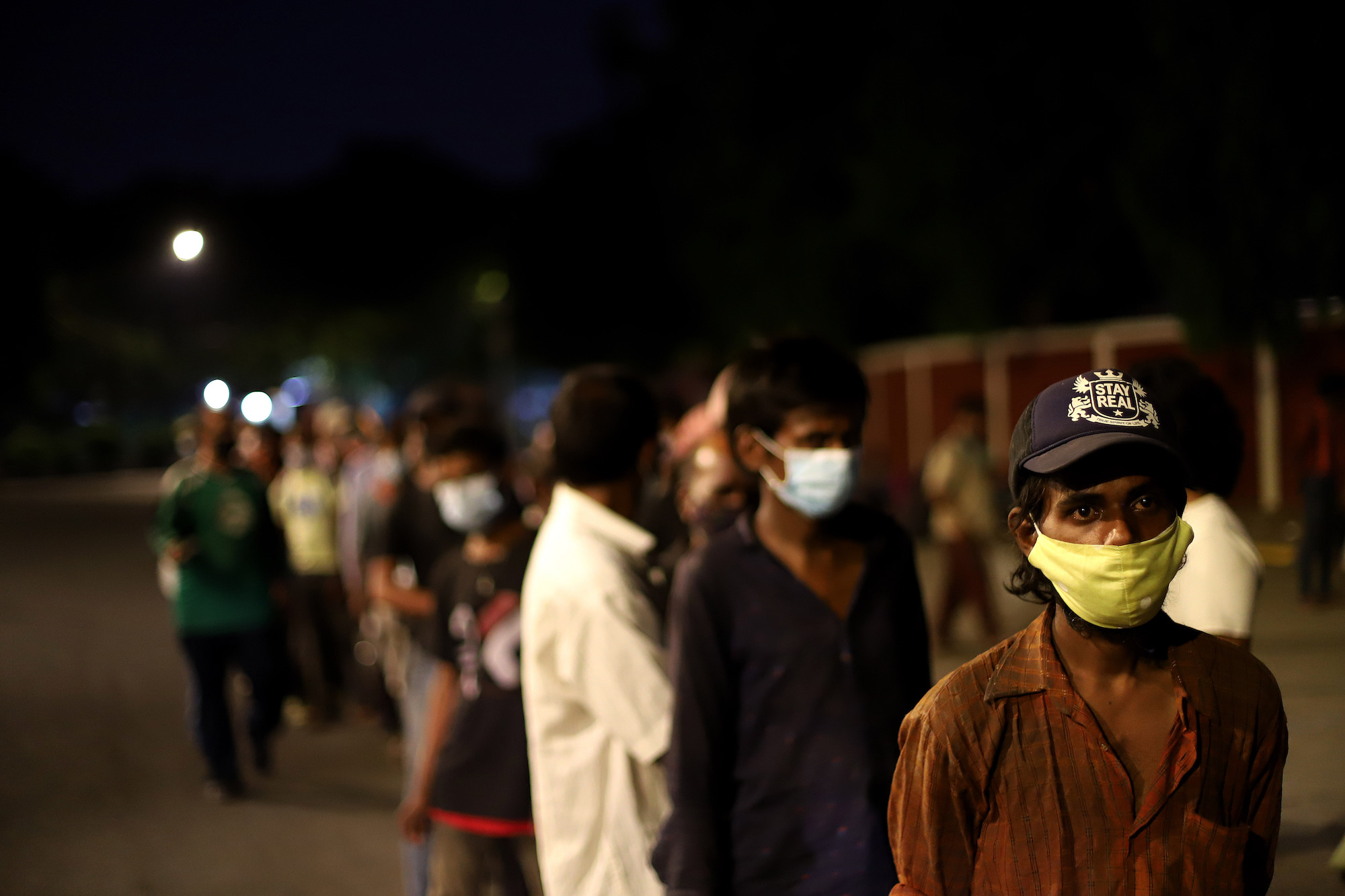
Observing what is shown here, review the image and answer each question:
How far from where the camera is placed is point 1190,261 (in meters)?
14.9

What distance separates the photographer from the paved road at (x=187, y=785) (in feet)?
19.3

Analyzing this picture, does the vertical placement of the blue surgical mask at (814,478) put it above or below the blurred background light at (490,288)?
below

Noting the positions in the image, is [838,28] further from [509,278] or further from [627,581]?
[627,581]

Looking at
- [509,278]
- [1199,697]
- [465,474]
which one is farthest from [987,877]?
[509,278]

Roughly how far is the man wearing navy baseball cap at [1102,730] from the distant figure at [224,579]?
6.55m

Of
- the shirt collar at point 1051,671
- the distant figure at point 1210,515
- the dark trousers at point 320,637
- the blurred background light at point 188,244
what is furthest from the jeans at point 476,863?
the dark trousers at point 320,637

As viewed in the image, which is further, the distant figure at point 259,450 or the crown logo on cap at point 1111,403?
the distant figure at point 259,450

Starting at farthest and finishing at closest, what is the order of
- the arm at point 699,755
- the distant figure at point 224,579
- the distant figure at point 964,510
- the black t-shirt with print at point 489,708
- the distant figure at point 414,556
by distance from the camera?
the distant figure at point 964,510 < the distant figure at point 224,579 < the distant figure at point 414,556 < the black t-shirt with print at point 489,708 < the arm at point 699,755

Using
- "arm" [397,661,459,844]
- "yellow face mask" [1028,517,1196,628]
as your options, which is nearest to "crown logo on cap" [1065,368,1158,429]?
"yellow face mask" [1028,517,1196,628]

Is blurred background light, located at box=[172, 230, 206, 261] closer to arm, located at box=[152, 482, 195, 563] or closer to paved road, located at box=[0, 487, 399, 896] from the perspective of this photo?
arm, located at box=[152, 482, 195, 563]

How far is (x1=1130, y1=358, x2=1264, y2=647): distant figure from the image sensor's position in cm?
280

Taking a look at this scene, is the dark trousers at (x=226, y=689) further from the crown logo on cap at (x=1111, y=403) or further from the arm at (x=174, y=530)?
the crown logo on cap at (x=1111, y=403)

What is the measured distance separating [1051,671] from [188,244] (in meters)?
7.48

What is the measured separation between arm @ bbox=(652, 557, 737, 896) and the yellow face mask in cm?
88
